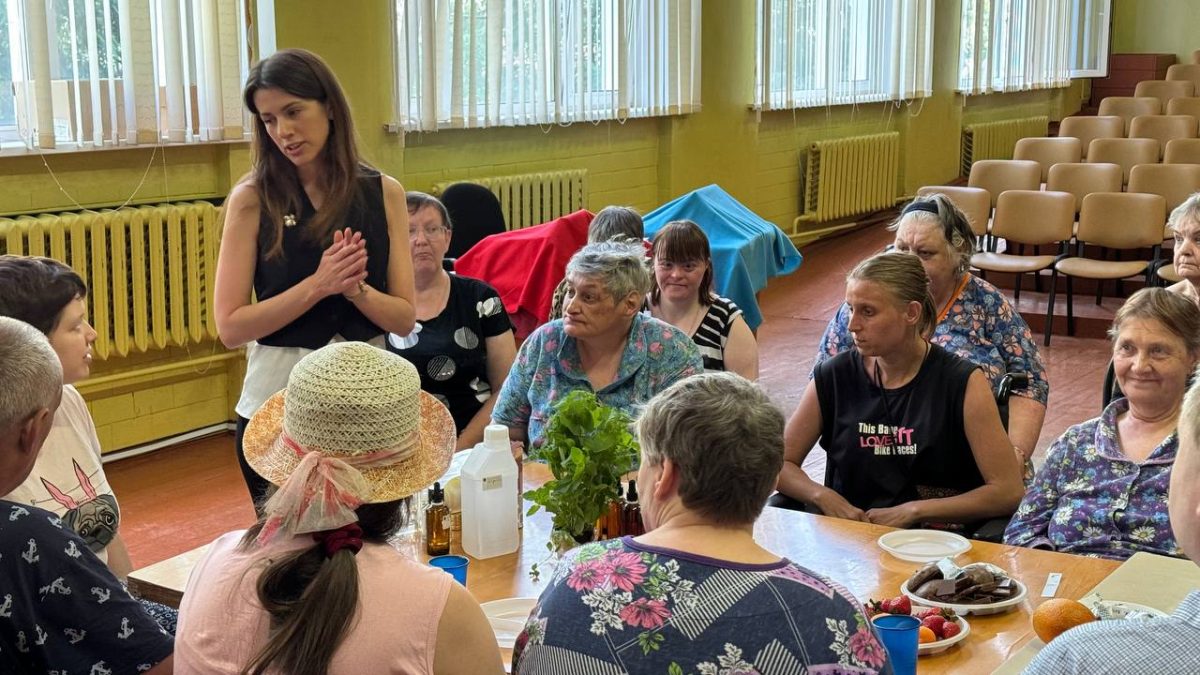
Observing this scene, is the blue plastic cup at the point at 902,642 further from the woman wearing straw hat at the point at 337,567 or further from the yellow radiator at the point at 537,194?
the yellow radiator at the point at 537,194

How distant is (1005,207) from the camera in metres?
8.33

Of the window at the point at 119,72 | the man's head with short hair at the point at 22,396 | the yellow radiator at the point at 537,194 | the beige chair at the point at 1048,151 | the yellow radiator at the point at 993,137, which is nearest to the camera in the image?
the man's head with short hair at the point at 22,396

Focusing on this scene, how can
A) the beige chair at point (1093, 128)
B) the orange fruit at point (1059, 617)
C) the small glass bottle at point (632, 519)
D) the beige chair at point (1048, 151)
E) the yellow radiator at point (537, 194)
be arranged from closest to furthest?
the orange fruit at point (1059, 617), the small glass bottle at point (632, 519), the yellow radiator at point (537, 194), the beige chair at point (1048, 151), the beige chair at point (1093, 128)

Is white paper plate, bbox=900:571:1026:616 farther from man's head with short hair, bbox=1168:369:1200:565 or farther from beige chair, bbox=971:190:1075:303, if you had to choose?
beige chair, bbox=971:190:1075:303

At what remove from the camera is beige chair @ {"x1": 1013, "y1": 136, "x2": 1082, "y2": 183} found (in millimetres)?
10094

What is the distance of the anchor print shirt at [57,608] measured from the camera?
1743 mm

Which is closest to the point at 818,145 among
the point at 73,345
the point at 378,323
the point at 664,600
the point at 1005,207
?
the point at 1005,207

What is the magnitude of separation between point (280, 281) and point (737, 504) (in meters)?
1.66

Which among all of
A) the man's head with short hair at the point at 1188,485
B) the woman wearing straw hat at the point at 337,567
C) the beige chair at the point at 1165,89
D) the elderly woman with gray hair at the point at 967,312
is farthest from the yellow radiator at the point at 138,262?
the beige chair at the point at 1165,89

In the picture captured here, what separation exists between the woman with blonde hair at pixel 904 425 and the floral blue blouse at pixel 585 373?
15.2 inches

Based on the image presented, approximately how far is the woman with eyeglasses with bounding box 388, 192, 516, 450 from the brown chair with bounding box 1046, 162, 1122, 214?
633 centimetres

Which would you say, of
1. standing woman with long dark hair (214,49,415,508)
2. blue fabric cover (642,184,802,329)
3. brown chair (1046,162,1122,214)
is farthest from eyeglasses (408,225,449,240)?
brown chair (1046,162,1122,214)

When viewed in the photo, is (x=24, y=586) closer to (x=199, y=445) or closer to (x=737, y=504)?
(x=737, y=504)

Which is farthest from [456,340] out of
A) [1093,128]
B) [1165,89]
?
[1165,89]
